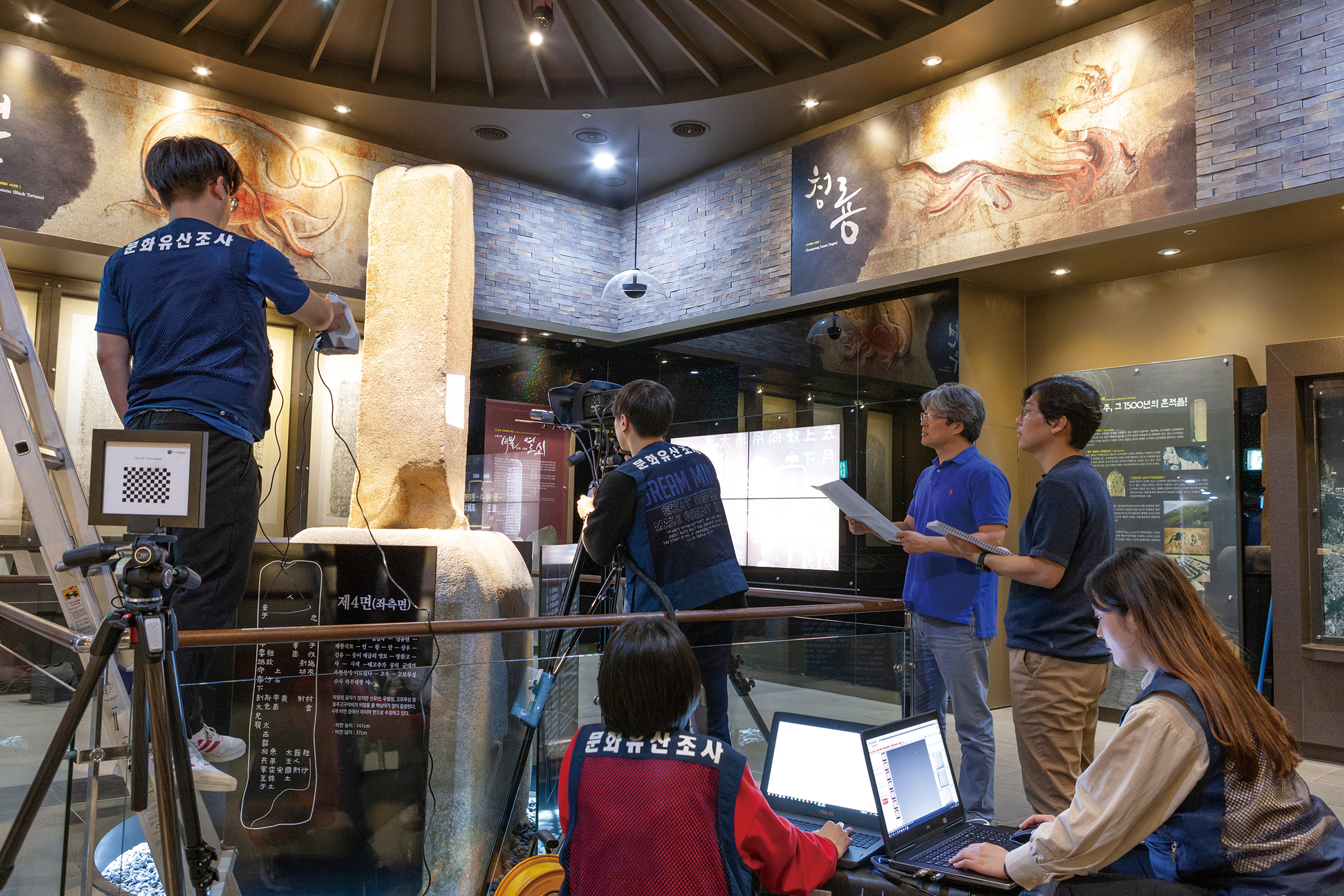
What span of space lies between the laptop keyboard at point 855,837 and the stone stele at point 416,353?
6.90 feet

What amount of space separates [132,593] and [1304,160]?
5175 millimetres

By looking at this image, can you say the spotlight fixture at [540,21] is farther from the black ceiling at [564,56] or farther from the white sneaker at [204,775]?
the white sneaker at [204,775]

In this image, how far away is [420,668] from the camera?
245cm

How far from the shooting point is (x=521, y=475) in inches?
315

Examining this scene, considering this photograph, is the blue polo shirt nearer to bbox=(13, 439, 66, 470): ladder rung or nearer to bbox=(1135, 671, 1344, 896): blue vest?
bbox=(1135, 671, 1344, 896): blue vest

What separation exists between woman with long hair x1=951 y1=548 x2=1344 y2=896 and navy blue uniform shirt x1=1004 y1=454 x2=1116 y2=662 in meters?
0.82

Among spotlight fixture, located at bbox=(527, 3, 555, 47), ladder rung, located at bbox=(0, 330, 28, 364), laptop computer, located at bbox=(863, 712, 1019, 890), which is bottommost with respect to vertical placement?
laptop computer, located at bbox=(863, 712, 1019, 890)

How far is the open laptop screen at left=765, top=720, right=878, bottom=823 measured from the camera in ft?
6.75

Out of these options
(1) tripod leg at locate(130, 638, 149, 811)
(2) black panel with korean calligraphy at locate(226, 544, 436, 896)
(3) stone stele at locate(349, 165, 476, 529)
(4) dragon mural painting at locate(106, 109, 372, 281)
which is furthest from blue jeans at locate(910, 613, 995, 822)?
(4) dragon mural painting at locate(106, 109, 372, 281)

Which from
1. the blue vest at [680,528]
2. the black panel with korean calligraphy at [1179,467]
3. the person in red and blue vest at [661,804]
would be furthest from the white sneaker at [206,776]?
the black panel with korean calligraphy at [1179,467]

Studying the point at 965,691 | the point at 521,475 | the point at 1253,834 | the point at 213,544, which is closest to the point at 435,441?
the point at 213,544

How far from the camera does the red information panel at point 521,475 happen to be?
25.7ft

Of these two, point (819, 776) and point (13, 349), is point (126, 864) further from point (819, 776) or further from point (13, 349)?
point (819, 776)

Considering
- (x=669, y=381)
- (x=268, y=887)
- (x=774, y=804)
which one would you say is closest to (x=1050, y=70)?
(x=669, y=381)
